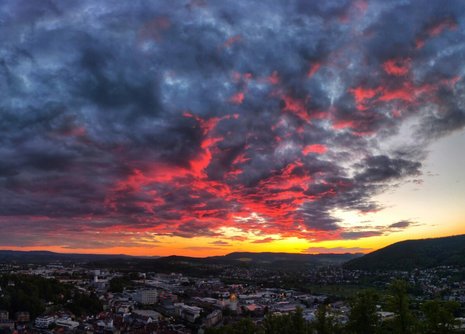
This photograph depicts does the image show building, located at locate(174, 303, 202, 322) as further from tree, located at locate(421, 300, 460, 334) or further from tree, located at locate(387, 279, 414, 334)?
tree, located at locate(421, 300, 460, 334)

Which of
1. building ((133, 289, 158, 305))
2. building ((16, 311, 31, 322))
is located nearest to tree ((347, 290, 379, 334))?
building ((16, 311, 31, 322))

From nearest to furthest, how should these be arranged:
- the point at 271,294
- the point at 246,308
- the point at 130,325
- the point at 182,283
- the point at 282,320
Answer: the point at 282,320 → the point at 130,325 → the point at 246,308 → the point at 271,294 → the point at 182,283

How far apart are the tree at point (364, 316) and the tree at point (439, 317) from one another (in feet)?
12.7

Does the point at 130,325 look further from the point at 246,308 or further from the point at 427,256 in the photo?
the point at 427,256

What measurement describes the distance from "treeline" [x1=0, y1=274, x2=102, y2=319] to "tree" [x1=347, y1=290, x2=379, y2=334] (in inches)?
3064

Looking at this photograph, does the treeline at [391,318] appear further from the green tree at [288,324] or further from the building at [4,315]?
the building at [4,315]

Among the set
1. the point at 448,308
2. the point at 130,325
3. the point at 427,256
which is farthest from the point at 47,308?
the point at 427,256

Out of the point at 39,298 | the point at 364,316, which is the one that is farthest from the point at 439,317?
the point at 39,298

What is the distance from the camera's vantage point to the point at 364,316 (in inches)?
1166

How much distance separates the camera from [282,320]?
1566 inches

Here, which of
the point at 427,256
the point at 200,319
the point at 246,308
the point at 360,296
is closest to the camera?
the point at 360,296

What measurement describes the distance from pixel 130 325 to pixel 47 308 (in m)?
26.2

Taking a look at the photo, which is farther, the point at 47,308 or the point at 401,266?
the point at 401,266

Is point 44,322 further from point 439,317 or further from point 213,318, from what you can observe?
point 439,317
